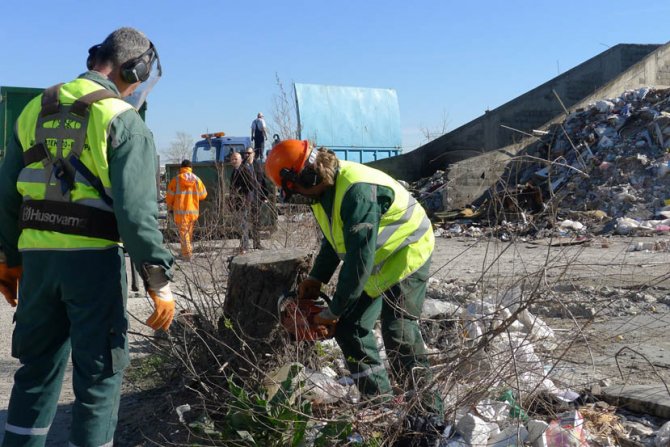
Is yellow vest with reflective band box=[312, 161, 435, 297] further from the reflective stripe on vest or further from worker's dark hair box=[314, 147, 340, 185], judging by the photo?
the reflective stripe on vest

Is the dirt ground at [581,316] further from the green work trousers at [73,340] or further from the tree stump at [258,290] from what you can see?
the green work trousers at [73,340]

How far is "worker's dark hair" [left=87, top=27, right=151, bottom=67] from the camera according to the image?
322 cm

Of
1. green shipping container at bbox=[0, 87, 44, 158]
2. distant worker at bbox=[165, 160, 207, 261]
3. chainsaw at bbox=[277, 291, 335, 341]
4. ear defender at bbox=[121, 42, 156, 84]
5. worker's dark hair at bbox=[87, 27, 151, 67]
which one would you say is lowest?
chainsaw at bbox=[277, 291, 335, 341]

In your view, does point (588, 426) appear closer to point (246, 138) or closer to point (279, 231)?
point (279, 231)

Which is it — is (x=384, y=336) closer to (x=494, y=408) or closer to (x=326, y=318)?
(x=326, y=318)

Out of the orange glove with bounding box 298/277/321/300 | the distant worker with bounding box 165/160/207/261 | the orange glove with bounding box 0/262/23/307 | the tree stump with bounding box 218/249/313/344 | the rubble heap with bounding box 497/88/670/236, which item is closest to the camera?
the orange glove with bounding box 0/262/23/307

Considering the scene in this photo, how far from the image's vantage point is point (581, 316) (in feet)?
19.0

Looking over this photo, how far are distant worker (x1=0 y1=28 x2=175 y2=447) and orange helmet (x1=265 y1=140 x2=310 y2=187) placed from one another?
2.36ft

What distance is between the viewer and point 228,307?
431cm

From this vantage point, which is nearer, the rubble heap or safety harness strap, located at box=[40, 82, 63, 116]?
safety harness strap, located at box=[40, 82, 63, 116]

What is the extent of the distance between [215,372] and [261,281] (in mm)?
544

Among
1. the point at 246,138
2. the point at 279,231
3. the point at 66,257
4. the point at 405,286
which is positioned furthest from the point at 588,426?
the point at 246,138

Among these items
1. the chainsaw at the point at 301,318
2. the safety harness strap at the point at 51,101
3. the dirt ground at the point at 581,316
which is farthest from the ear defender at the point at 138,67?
the dirt ground at the point at 581,316

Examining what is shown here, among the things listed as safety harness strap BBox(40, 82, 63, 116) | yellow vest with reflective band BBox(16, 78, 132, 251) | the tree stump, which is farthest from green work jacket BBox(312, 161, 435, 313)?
safety harness strap BBox(40, 82, 63, 116)
